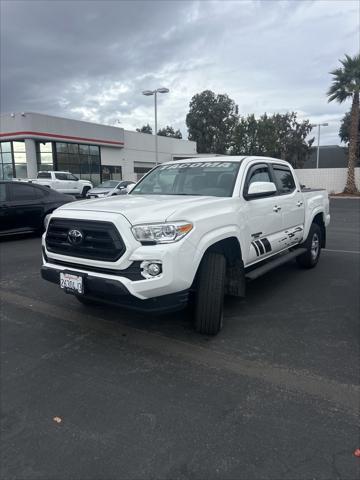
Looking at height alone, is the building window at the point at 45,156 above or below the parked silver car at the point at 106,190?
above

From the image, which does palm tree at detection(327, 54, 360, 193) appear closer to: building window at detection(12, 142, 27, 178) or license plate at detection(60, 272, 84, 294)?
building window at detection(12, 142, 27, 178)

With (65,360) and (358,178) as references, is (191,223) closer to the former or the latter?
(65,360)

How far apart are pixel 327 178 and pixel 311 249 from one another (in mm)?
28465

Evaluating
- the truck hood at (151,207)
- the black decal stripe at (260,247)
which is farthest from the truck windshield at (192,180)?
the black decal stripe at (260,247)

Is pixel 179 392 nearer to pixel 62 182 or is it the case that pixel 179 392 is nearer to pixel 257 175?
pixel 257 175

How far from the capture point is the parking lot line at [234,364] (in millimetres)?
2941

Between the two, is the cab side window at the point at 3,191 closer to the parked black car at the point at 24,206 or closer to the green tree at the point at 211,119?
the parked black car at the point at 24,206

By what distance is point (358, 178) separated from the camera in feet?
101

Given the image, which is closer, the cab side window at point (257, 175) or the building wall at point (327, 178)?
the cab side window at point (257, 175)

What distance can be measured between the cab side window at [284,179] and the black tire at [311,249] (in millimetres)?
993

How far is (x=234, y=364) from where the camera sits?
3.40 m

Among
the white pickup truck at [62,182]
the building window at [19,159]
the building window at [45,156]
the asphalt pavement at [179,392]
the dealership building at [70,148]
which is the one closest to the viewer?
the asphalt pavement at [179,392]

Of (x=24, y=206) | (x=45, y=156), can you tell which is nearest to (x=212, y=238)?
(x=24, y=206)

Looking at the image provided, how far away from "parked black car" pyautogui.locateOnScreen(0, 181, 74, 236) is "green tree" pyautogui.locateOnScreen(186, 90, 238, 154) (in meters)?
55.9
